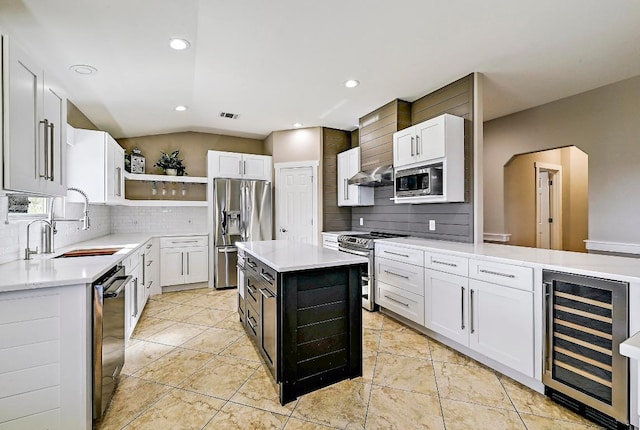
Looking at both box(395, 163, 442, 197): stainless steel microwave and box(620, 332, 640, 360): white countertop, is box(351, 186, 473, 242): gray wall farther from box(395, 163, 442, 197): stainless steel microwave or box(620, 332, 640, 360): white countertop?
box(620, 332, 640, 360): white countertop

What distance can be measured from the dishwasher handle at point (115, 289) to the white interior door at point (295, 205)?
3240 mm

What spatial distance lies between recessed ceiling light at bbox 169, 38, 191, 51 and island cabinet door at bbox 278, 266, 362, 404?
203 centimetres

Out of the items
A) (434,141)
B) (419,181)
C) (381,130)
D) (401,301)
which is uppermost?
(381,130)

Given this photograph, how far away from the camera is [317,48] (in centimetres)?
270

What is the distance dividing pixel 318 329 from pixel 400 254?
1512 millimetres

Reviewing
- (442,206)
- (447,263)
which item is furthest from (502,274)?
(442,206)

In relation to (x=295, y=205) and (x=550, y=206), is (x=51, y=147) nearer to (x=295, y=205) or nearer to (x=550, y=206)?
(x=295, y=205)

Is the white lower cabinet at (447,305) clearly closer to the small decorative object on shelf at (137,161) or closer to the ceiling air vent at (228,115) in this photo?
the ceiling air vent at (228,115)

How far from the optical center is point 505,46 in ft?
8.56

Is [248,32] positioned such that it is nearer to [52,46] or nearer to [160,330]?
[52,46]

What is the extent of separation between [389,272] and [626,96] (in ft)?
10.2

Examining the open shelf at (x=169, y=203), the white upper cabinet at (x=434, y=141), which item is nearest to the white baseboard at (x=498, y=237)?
the white upper cabinet at (x=434, y=141)

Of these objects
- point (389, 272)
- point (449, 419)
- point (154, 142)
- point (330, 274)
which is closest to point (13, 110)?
point (330, 274)

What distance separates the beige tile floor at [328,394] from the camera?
1841 mm
